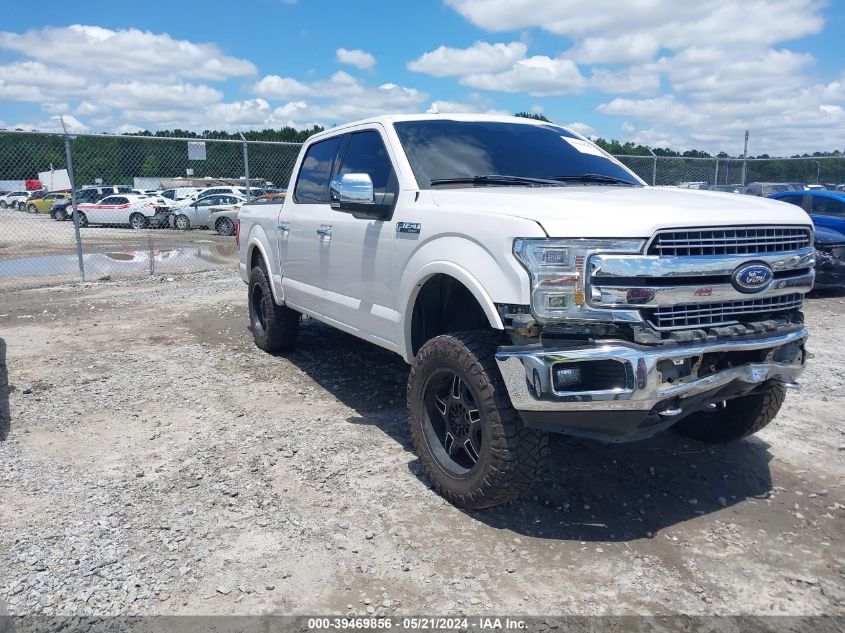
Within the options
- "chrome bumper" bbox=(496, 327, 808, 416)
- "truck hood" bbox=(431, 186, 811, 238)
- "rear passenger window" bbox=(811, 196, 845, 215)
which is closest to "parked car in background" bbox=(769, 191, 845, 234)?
"rear passenger window" bbox=(811, 196, 845, 215)

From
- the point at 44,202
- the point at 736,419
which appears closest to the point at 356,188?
the point at 736,419

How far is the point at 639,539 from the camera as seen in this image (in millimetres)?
3486

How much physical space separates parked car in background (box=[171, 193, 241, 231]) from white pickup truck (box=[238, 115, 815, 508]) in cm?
2285

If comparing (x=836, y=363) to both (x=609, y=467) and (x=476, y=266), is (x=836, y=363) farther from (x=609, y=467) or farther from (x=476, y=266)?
(x=476, y=266)

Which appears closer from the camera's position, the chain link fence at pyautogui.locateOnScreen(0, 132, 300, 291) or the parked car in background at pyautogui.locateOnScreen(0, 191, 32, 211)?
the chain link fence at pyautogui.locateOnScreen(0, 132, 300, 291)

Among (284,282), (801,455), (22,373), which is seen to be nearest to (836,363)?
(801,455)

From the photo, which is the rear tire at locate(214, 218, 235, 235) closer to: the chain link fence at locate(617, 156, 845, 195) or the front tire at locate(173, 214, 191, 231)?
the front tire at locate(173, 214, 191, 231)

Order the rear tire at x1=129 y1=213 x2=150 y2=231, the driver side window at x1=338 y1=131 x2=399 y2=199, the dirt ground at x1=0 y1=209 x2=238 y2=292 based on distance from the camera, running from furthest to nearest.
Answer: the rear tire at x1=129 y1=213 x2=150 y2=231, the dirt ground at x1=0 y1=209 x2=238 y2=292, the driver side window at x1=338 y1=131 x2=399 y2=199

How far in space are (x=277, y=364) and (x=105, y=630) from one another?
3.97 meters

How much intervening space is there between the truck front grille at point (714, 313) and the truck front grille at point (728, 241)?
0.25m

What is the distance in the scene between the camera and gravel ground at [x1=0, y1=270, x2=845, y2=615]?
119 inches

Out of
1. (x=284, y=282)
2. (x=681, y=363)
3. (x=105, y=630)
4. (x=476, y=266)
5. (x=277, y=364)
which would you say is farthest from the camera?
(x=277, y=364)

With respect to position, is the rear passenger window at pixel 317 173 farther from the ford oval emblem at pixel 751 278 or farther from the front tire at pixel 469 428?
the ford oval emblem at pixel 751 278

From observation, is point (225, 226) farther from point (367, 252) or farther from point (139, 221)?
point (367, 252)
